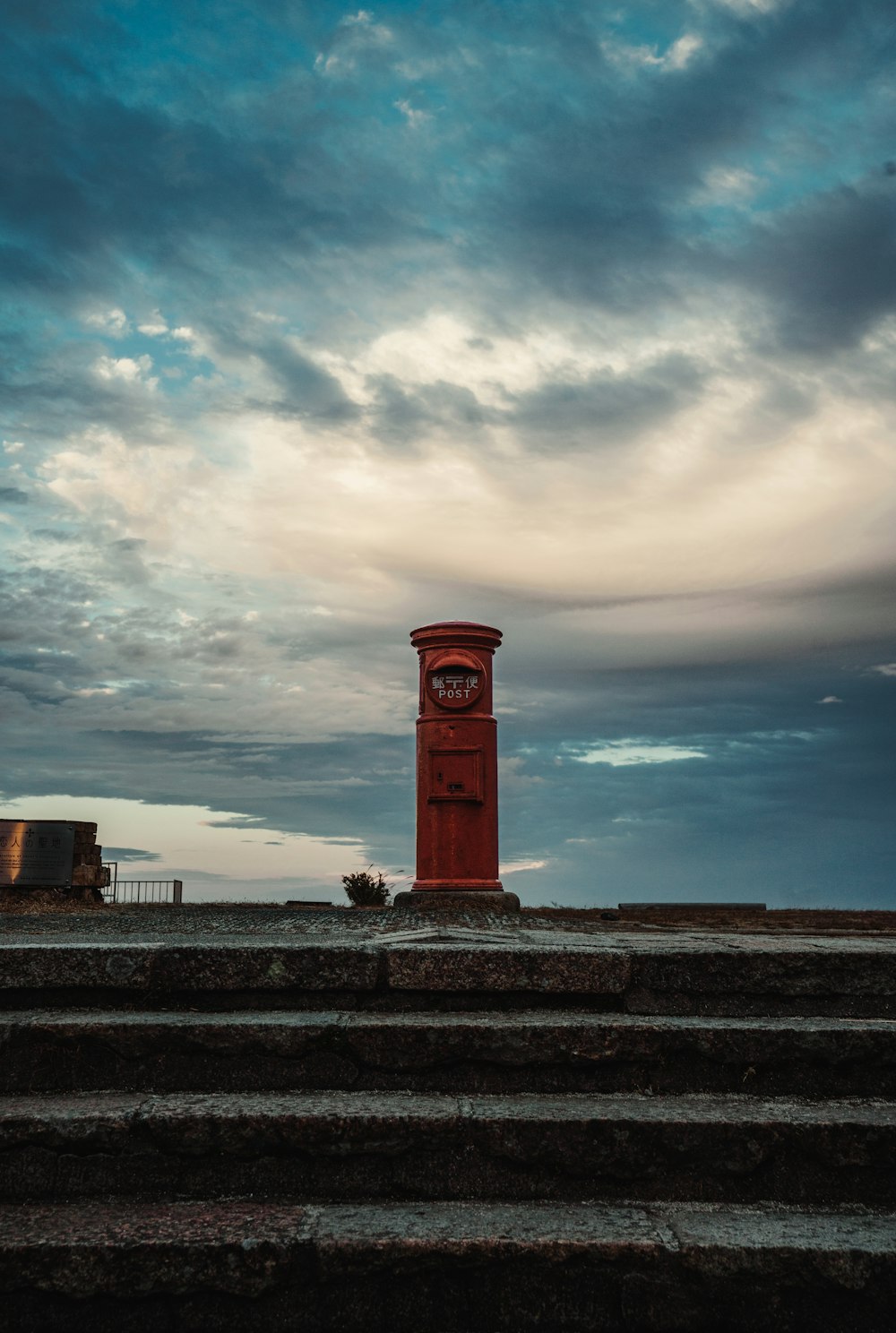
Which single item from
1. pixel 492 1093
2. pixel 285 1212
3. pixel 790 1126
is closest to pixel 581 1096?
pixel 492 1093

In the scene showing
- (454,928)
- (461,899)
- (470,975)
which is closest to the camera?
(470,975)

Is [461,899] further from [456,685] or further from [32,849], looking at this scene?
[32,849]

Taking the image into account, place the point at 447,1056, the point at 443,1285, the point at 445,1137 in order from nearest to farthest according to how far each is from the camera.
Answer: the point at 443,1285 < the point at 445,1137 < the point at 447,1056

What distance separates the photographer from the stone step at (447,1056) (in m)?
3.36

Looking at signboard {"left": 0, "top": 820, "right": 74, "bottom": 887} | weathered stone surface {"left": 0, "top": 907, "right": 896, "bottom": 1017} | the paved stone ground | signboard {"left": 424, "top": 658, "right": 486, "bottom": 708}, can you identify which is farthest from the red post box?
weathered stone surface {"left": 0, "top": 907, "right": 896, "bottom": 1017}

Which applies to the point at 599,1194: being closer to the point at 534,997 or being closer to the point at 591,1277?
the point at 591,1277

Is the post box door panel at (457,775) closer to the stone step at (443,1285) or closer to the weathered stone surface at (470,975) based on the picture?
the weathered stone surface at (470,975)

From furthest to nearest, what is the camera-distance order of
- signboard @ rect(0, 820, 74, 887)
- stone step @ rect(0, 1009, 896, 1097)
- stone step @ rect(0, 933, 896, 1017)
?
signboard @ rect(0, 820, 74, 887) → stone step @ rect(0, 933, 896, 1017) → stone step @ rect(0, 1009, 896, 1097)

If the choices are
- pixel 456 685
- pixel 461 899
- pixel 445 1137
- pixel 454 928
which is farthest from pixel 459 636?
pixel 445 1137

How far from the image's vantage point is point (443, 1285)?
2625 mm

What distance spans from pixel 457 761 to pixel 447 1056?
25.3 ft

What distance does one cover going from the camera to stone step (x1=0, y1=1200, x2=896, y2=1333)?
2.60 m

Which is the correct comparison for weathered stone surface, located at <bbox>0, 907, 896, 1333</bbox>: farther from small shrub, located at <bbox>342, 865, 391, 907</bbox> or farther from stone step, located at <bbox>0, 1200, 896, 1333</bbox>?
small shrub, located at <bbox>342, 865, 391, 907</bbox>

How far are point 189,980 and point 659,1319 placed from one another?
1906mm
